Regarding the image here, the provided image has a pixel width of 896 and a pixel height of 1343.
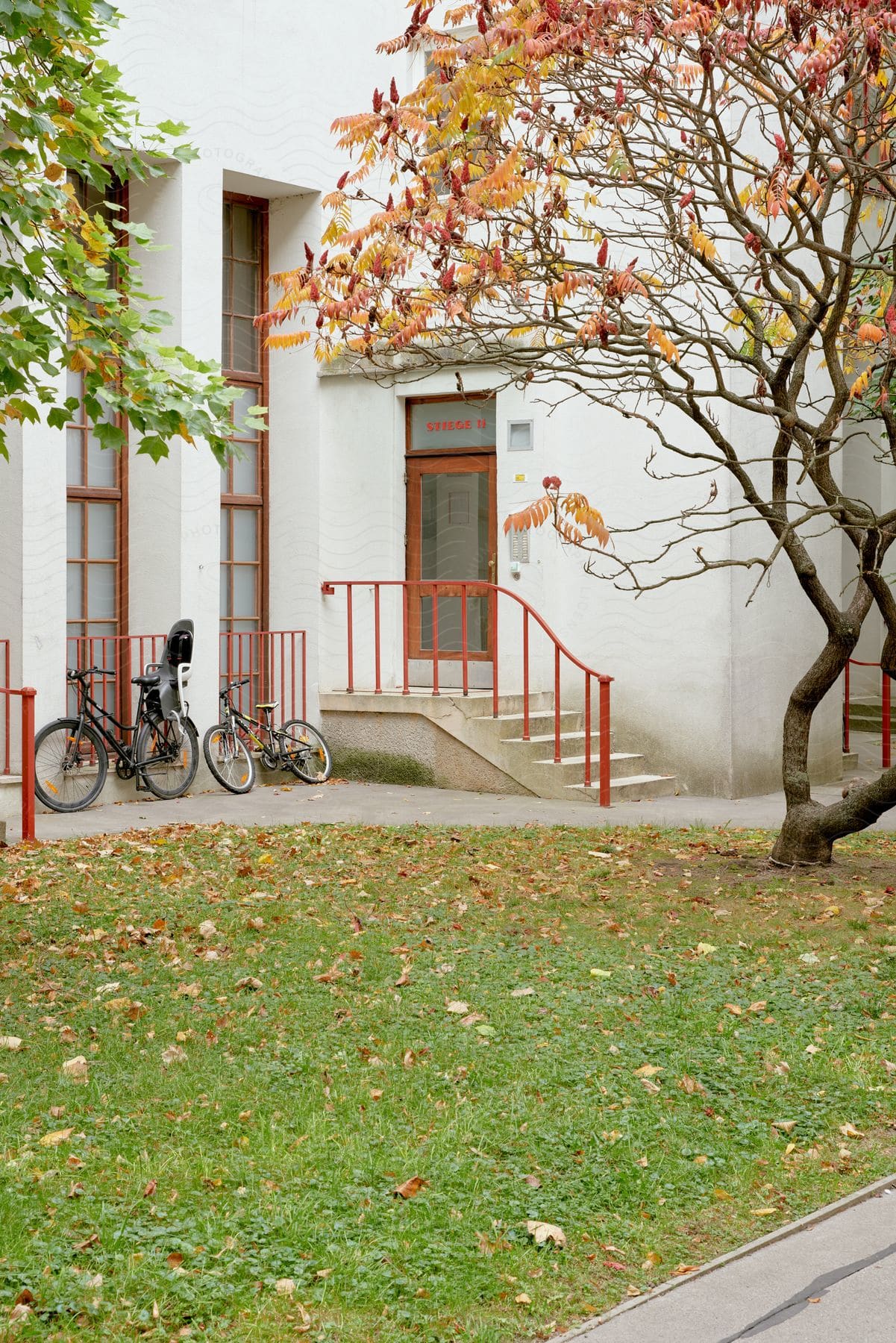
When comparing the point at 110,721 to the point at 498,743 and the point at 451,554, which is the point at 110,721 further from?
the point at 451,554

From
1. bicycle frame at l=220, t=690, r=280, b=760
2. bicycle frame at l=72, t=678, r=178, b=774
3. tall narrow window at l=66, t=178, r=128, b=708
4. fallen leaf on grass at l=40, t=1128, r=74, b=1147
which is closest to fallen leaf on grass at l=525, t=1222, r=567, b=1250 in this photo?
fallen leaf on grass at l=40, t=1128, r=74, b=1147

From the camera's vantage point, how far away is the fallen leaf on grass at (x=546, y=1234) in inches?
163

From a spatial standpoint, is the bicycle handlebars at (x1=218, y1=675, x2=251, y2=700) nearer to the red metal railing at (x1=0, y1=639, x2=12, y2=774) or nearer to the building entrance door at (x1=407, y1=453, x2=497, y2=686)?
the building entrance door at (x1=407, y1=453, x2=497, y2=686)

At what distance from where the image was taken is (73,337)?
7.29 m

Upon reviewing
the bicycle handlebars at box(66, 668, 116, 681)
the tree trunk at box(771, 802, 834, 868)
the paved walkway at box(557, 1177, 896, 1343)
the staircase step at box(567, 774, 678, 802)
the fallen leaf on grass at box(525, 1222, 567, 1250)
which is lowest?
the paved walkway at box(557, 1177, 896, 1343)

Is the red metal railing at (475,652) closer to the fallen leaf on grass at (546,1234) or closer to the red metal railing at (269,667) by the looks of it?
the red metal railing at (269,667)

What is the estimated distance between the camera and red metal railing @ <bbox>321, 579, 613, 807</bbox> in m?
12.5

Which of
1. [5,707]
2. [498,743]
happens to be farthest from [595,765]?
[5,707]

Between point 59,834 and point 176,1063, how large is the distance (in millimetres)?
5526

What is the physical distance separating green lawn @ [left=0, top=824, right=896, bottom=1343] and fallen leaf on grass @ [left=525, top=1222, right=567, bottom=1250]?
0.04 metres

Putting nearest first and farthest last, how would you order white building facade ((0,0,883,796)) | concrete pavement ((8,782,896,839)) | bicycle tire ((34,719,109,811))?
concrete pavement ((8,782,896,839)) < bicycle tire ((34,719,109,811)) < white building facade ((0,0,883,796))

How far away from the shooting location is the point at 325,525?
1498 cm

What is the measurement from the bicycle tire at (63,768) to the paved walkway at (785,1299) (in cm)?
877

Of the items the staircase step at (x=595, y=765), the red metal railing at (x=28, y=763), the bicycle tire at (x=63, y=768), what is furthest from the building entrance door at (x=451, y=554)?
the red metal railing at (x=28, y=763)
